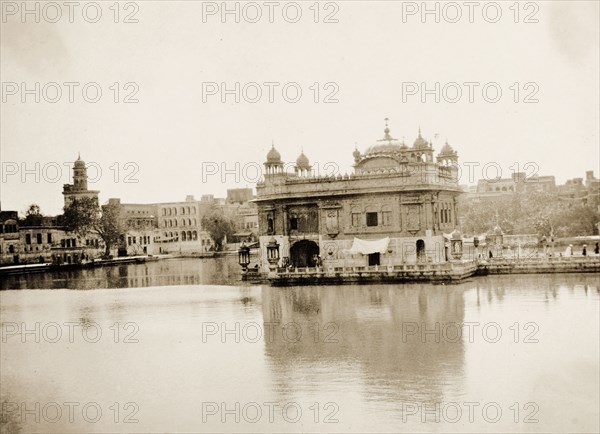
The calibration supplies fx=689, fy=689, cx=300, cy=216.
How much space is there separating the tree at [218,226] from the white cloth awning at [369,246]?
46100mm

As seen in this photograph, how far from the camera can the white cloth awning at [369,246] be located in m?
37.1

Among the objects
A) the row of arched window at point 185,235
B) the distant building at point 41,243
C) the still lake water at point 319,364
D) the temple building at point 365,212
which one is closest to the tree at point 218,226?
the row of arched window at point 185,235

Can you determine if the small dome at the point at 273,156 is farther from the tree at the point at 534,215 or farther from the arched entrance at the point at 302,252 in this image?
the tree at the point at 534,215

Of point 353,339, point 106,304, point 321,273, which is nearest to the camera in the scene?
point 353,339

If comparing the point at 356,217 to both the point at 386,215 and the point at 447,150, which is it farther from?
the point at 447,150

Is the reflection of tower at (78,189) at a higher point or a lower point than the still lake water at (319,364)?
higher

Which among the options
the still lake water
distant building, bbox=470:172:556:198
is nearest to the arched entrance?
the still lake water

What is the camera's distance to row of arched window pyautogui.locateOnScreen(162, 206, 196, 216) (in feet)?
295

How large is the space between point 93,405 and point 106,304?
56.2 feet

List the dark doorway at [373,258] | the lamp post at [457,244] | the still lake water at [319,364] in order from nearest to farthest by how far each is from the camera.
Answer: the still lake water at [319,364], the lamp post at [457,244], the dark doorway at [373,258]

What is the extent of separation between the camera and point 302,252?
133 ft

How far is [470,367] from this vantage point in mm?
15922

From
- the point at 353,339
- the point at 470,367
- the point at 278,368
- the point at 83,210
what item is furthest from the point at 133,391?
the point at 83,210

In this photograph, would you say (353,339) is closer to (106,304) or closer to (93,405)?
(93,405)
